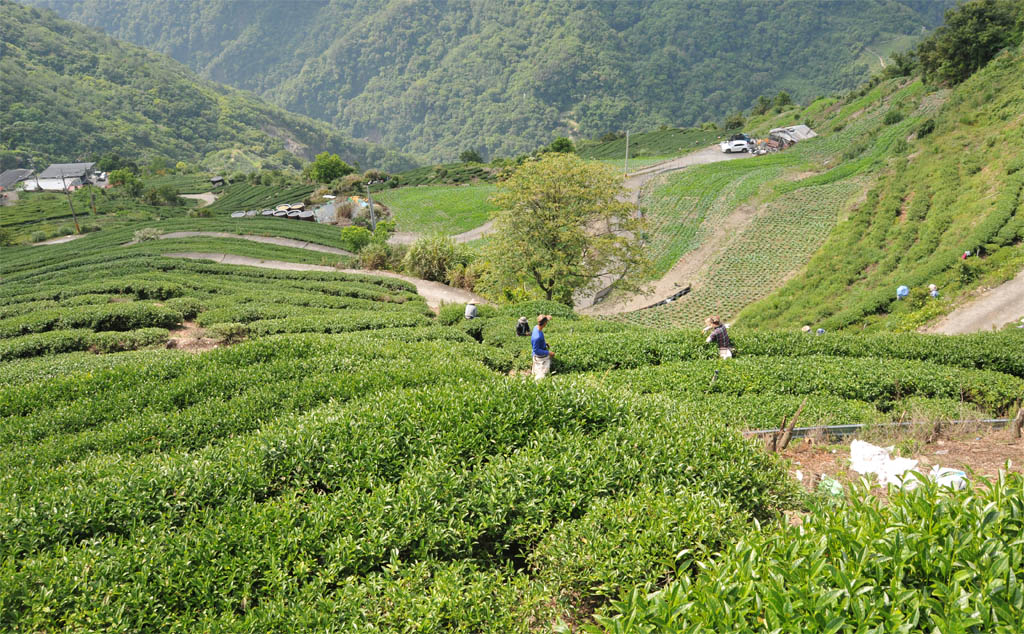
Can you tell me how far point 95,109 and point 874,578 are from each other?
212507 mm

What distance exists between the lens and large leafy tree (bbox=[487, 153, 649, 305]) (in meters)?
29.6

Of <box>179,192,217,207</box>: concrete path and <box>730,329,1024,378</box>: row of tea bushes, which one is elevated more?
Result: <box>179,192,217,207</box>: concrete path

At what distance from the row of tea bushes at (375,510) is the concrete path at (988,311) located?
18.0 meters

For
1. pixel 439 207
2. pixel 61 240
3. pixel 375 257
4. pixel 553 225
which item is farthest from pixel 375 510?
pixel 61 240

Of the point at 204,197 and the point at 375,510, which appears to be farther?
the point at 204,197

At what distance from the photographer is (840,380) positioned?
13.0m

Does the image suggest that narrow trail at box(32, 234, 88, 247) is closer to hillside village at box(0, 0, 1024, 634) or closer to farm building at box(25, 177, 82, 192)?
hillside village at box(0, 0, 1024, 634)

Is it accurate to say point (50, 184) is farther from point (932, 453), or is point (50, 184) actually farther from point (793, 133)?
A: point (932, 453)

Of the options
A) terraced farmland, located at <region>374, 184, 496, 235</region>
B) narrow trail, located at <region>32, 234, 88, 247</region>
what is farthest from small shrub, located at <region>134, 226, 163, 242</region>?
terraced farmland, located at <region>374, 184, 496, 235</region>

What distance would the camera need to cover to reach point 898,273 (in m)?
26.0

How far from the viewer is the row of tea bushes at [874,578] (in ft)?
11.7

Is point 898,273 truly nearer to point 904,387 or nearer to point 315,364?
point 904,387

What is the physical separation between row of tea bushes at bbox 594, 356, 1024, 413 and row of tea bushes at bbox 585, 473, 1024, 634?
722 centimetres

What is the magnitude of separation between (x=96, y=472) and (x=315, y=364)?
481 cm
